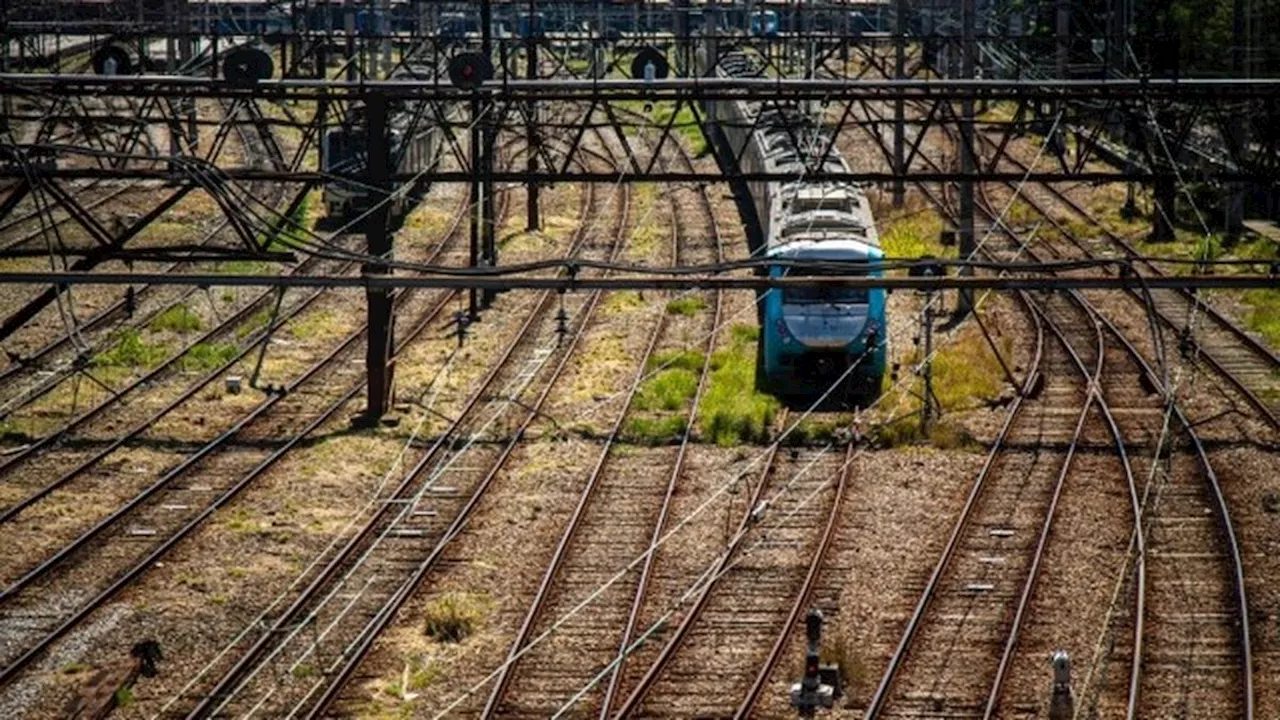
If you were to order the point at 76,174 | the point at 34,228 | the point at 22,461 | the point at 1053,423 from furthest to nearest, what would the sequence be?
1. the point at 34,228
2. the point at 1053,423
3. the point at 22,461
4. the point at 76,174

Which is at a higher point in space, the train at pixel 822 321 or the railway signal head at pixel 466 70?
the railway signal head at pixel 466 70

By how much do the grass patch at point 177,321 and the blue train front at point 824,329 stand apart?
8.77 m

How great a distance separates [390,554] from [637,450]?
16.1ft

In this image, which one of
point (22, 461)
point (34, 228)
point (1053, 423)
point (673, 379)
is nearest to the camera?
point (22, 461)

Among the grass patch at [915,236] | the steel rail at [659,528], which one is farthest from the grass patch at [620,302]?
the grass patch at [915,236]

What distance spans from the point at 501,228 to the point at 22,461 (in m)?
18.1

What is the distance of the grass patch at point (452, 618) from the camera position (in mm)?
16734

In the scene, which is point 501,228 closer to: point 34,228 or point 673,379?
point 34,228

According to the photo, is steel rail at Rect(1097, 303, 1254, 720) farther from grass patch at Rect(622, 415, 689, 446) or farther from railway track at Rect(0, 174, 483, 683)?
railway track at Rect(0, 174, 483, 683)

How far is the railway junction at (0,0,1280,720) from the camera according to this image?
16.0 m

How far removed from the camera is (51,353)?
92.6 feet

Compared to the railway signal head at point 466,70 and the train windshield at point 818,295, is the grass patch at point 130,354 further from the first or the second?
Answer: the train windshield at point 818,295

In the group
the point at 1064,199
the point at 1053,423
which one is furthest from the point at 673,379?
the point at 1064,199

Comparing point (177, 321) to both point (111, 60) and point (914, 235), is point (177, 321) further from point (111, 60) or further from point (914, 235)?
point (914, 235)
